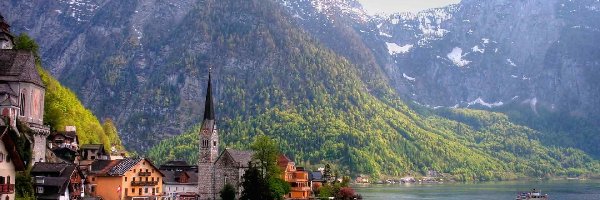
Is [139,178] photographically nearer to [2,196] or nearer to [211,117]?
[211,117]

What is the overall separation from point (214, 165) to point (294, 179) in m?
19.1

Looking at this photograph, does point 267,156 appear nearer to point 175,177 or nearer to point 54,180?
point 175,177

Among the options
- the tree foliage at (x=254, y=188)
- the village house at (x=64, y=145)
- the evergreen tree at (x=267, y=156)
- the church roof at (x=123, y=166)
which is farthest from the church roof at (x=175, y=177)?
the village house at (x=64, y=145)

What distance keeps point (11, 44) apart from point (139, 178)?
3112 cm

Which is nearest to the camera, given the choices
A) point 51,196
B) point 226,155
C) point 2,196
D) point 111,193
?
point 2,196

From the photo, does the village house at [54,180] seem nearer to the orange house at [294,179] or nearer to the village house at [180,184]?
the village house at [180,184]

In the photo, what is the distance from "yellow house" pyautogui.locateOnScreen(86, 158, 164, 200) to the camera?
11850 centimetres

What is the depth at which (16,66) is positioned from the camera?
3575 inches

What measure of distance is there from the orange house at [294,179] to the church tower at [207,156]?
14.7 m

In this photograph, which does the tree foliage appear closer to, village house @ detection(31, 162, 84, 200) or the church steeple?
village house @ detection(31, 162, 84, 200)

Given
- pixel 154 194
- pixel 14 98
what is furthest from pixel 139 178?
pixel 14 98

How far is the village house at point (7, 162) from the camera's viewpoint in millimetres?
60031

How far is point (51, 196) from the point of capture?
88.2 metres

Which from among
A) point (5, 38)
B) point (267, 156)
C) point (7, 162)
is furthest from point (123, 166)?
point (7, 162)
